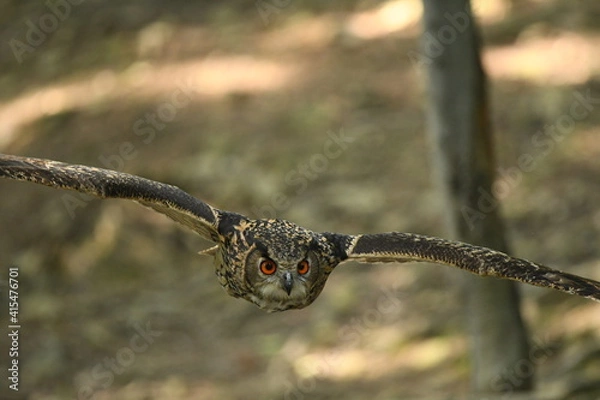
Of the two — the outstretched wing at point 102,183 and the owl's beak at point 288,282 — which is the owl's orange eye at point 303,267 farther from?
the outstretched wing at point 102,183

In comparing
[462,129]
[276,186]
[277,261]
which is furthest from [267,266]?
[276,186]

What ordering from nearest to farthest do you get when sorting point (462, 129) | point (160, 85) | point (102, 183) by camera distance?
1. point (102, 183)
2. point (462, 129)
3. point (160, 85)

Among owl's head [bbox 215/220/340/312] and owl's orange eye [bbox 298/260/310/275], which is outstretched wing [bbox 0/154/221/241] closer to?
owl's head [bbox 215/220/340/312]

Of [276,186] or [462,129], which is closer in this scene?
[462,129]

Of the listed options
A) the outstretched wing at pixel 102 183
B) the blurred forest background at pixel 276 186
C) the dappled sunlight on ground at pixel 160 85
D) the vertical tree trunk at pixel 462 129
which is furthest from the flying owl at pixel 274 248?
the dappled sunlight on ground at pixel 160 85

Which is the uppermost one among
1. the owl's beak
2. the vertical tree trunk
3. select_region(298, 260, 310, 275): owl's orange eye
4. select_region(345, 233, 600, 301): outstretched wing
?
select_region(345, 233, 600, 301): outstretched wing

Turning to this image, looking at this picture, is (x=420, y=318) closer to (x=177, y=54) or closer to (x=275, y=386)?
(x=275, y=386)

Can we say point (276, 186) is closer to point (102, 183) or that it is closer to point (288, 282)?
point (288, 282)

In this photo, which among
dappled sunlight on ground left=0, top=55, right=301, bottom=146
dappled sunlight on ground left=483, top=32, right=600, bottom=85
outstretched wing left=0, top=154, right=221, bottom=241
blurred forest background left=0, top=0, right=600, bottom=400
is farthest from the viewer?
dappled sunlight on ground left=0, top=55, right=301, bottom=146

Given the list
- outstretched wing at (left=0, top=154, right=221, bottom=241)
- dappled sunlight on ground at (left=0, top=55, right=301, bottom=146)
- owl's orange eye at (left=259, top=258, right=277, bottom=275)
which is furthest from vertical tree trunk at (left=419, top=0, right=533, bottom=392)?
dappled sunlight on ground at (left=0, top=55, right=301, bottom=146)
